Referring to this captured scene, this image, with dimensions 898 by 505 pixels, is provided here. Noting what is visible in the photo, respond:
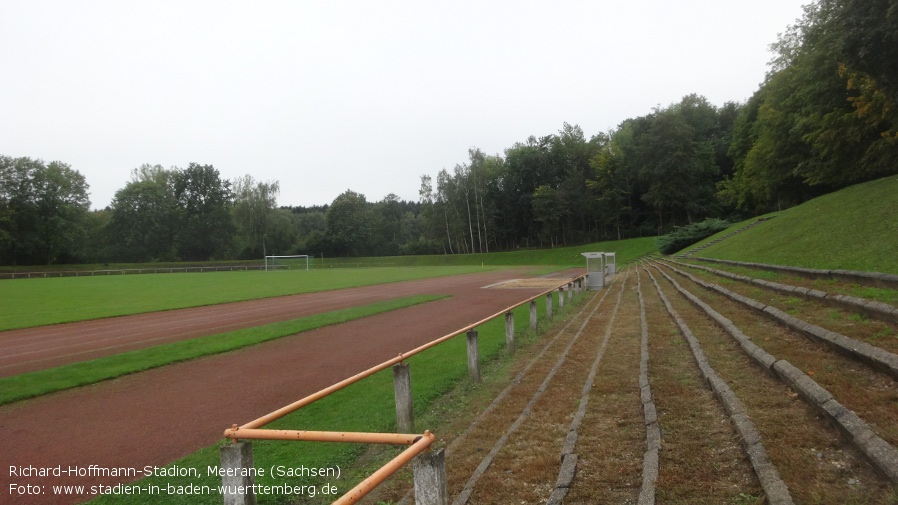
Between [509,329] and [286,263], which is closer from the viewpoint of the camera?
[509,329]

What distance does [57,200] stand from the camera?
233 ft

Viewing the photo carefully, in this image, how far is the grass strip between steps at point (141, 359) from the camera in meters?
8.57

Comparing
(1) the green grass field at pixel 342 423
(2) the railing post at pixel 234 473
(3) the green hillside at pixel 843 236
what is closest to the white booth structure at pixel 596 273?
(3) the green hillside at pixel 843 236

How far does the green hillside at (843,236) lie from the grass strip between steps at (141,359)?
491 inches

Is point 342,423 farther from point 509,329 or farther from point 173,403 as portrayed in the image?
point 509,329

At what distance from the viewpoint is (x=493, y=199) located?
85125 millimetres

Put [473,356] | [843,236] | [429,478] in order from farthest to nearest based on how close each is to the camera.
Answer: [843,236] < [473,356] < [429,478]

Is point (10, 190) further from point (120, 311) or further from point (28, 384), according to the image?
point (28, 384)

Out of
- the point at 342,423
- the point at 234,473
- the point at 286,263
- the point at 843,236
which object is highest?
the point at 286,263

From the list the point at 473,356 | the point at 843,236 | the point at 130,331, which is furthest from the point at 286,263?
the point at 473,356

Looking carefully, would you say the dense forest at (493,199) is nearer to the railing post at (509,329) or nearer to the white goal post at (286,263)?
the white goal post at (286,263)

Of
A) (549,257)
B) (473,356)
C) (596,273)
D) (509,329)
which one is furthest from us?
(549,257)

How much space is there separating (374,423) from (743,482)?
3980mm

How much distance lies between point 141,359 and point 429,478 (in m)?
10.4
